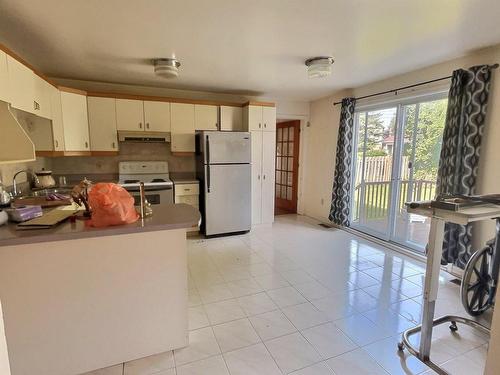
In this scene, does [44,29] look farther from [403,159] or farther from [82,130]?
[403,159]

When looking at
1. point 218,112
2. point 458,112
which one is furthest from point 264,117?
point 458,112

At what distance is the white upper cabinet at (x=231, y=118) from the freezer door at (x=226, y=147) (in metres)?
0.46

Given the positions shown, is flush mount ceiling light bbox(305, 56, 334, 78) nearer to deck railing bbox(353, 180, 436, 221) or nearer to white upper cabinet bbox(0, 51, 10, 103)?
deck railing bbox(353, 180, 436, 221)

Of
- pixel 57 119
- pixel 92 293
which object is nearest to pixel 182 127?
pixel 57 119

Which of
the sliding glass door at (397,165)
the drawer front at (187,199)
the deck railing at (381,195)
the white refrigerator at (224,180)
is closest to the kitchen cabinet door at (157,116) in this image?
the white refrigerator at (224,180)

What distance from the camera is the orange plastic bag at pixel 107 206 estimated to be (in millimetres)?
1555

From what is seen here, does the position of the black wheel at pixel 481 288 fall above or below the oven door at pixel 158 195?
below

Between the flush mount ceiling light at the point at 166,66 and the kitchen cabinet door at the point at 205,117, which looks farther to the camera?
the kitchen cabinet door at the point at 205,117

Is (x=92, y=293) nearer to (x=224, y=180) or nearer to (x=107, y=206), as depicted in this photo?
(x=107, y=206)

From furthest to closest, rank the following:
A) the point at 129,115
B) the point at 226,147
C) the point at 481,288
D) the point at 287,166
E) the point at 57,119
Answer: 1. the point at 287,166
2. the point at 226,147
3. the point at 129,115
4. the point at 57,119
5. the point at 481,288

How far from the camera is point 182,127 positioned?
420 centimetres

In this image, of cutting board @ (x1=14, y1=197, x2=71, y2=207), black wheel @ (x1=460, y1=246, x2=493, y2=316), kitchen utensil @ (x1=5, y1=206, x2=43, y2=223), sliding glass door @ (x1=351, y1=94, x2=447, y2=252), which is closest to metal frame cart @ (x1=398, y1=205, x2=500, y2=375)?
black wheel @ (x1=460, y1=246, x2=493, y2=316)

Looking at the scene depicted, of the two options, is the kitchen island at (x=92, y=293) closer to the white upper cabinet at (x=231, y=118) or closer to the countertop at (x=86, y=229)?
the countertop at (x=86, y=229)

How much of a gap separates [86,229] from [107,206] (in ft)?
0.56
